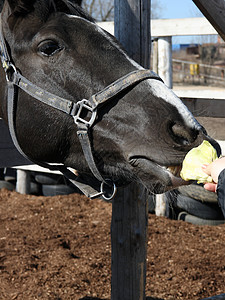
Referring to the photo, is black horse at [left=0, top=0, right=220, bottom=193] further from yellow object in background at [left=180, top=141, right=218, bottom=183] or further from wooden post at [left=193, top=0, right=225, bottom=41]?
wooden post at [left=193, top=0, right=225, bottom=41]

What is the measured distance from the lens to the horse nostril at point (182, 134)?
5.07 ft

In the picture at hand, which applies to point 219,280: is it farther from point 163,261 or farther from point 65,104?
point 65,104

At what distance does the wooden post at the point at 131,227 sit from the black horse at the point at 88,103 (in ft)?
1.73

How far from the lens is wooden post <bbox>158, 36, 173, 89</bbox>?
4.77 meters

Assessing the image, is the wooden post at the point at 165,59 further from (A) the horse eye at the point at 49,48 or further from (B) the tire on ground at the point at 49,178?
(A) the horse eye at the point at 49,48

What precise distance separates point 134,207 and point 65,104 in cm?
92

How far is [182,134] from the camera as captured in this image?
61.1 inches

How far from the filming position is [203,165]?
137 centimetres

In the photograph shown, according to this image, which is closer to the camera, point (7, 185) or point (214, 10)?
point (214, 10)

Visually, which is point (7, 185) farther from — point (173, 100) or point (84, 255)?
point (173, 100)

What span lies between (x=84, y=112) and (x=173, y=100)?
39 centimetres

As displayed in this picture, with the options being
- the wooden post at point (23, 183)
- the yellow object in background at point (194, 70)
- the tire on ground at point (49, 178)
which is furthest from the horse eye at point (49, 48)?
the yellow object in background at point (194, 70)

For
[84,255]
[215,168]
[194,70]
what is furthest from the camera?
[194,70]

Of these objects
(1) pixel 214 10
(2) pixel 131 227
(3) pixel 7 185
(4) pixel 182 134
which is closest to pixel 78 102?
(4) pixel 182 134
